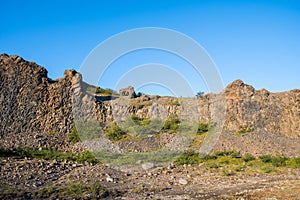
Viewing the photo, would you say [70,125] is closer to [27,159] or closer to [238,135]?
[27,159]

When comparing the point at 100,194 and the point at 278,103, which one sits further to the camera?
the point at 278,103

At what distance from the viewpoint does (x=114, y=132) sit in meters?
24.1

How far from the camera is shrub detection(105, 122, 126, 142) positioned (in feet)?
76.9

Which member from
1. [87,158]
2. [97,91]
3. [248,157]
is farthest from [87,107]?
[97,91]

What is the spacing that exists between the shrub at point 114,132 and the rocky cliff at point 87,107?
1.49m

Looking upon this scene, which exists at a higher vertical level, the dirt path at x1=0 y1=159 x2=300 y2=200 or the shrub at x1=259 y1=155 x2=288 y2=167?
the shrub at x1=259 y1=155 x2=288 y2=167

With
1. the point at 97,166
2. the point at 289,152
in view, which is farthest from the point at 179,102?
the point at 97,166

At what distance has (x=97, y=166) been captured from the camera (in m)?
16.9

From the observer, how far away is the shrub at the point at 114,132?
23438 millimetres

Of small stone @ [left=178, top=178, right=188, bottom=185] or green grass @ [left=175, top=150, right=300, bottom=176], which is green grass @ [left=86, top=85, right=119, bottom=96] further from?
small stone @ [left=178, top=178, right=188, bottom=185]

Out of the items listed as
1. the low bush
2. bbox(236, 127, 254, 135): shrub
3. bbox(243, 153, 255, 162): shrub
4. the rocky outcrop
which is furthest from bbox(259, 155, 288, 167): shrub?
the low bush

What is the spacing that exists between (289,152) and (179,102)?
44.6 feet

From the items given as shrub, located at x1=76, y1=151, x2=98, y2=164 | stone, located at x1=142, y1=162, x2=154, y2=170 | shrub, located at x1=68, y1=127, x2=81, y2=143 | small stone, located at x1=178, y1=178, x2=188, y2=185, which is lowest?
small stone, located at x1=178, y1=178, x2=188, y2=185

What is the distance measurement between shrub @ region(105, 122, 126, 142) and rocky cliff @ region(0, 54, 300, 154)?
4.87 feet
